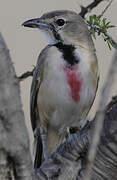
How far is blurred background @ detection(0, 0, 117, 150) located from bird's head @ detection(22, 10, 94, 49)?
150 cm

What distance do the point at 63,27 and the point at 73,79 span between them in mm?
512

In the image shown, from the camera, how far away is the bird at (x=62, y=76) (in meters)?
4.13

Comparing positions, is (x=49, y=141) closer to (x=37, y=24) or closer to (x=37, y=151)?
(x=37, y=151)

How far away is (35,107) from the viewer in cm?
452

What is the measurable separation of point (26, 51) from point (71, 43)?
223cm

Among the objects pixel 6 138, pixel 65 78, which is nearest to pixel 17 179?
pixel 6 138

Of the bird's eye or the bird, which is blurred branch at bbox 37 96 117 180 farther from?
the bird's eye

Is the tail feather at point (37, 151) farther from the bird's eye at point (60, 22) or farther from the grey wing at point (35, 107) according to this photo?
the bird's eye at point (60, 22)

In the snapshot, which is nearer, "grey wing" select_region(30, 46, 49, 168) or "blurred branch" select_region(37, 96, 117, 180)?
"blurred branch" select_region(37, 96, 117, 180)

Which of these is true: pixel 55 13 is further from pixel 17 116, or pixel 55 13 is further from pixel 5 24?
pixel 5 24

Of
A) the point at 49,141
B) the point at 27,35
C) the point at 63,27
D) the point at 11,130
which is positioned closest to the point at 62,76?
the point at 63,27

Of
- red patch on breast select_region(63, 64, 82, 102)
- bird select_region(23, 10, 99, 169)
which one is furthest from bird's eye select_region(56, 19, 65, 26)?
red patch on breast select_region(63, 64, 82, 102)

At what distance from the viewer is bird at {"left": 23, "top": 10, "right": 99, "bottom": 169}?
13.6ft

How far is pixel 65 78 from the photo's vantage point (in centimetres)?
410
